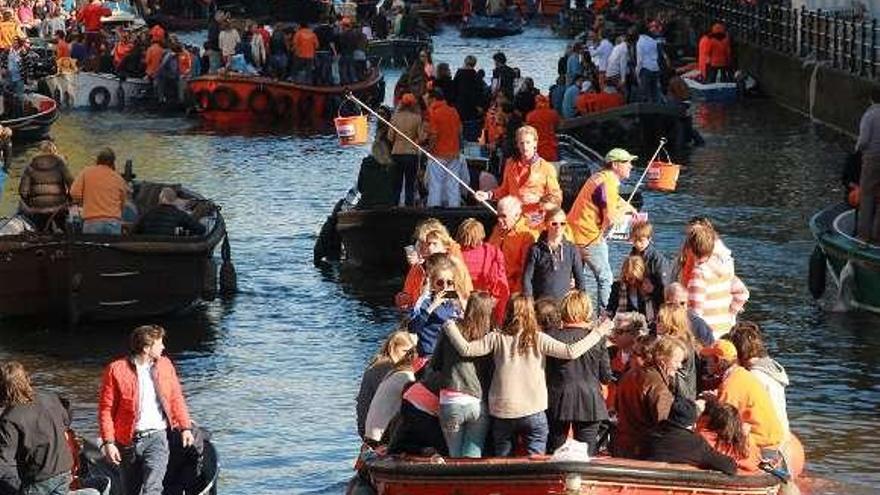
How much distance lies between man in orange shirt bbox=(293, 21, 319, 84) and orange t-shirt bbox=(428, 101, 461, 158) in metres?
22.0

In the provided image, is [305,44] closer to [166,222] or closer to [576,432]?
[166,222]

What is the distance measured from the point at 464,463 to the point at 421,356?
1992mm

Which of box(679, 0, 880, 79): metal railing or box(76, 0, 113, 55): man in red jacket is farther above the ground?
box(679, 0, 880, 79): metal railing

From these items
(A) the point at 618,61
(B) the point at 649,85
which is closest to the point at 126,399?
(B) the point at 649,85

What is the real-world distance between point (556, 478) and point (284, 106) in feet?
113

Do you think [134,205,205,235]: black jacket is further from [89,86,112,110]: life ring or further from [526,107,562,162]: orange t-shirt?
[89,86,112,110]: life ring

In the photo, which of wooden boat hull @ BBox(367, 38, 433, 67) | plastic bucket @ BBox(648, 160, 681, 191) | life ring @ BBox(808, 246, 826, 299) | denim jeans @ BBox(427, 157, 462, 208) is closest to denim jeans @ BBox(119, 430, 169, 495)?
plastic bucket @ BBox(648, 160, 681, 191)

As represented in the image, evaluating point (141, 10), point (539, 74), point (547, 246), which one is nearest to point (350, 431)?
point (547, 246)

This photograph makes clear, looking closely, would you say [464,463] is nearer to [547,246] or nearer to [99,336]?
[547,246]

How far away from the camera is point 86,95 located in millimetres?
50688

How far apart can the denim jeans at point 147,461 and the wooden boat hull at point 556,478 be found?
1364mm

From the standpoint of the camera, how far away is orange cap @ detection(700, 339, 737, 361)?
1559cm

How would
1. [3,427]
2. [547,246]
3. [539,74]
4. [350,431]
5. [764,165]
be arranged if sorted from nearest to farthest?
[3,427] < [547,246] < [350,431] < [764,165] < [539,74]

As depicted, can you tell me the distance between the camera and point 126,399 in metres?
14.9
